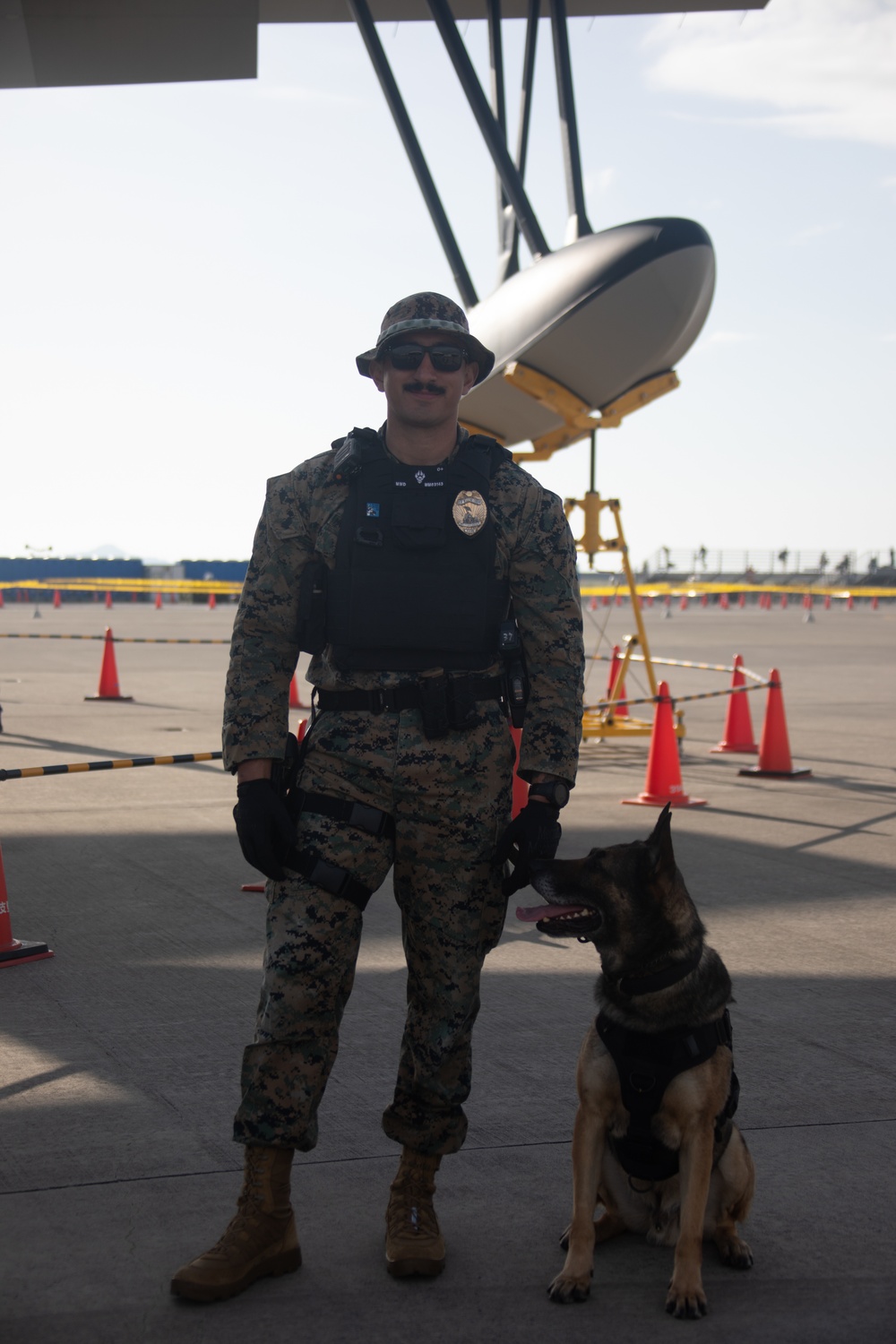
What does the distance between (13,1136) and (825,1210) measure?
2174 mm

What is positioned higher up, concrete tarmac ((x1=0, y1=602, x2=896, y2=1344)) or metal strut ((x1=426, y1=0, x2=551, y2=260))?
metal strut ((x1=426, y1=0, x2=551, y2=260))

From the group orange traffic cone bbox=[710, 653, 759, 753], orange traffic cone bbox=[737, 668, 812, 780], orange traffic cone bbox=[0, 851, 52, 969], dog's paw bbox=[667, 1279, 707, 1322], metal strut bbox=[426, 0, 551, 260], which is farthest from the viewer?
orange traffic cone bbox=[710, 653, 759, 753]

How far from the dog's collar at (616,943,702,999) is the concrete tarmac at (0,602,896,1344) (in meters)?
0.65

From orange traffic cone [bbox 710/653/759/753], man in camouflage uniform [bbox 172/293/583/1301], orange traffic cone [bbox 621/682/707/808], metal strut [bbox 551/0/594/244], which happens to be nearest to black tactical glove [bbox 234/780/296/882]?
man in camouflage uniform [bbox 172/293/583/1301]

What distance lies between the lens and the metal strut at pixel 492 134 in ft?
36.4

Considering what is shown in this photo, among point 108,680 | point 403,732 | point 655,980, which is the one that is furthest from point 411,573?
point 108,680

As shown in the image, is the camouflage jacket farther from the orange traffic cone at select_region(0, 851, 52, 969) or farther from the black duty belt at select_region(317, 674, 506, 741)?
the orange traffic cone at select_region(0, 851, 52, 969)

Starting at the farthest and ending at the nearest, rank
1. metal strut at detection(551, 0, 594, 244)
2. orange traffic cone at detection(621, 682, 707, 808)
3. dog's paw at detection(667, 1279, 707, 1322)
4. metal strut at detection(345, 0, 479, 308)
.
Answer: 1. metal strut at detection(345, 0, 479, 308)
2. metal strut at detection(551, 0, 594, 244)
3. orange traffic cone at detection(621, 682, 707, 808)
4. dog's paw at detection(667, 1279, 707, 1322)

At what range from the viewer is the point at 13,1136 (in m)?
3.52

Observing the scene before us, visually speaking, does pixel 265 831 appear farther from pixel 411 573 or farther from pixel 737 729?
pixel 737 729

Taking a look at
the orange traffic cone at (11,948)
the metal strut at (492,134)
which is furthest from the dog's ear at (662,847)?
the metal strut at (492,134)

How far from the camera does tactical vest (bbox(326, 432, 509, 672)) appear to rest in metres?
3.05

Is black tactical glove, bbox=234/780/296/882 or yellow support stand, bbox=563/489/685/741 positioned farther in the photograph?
yellow support stand, bbox=563/489/685/741

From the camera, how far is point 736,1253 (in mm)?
2900
